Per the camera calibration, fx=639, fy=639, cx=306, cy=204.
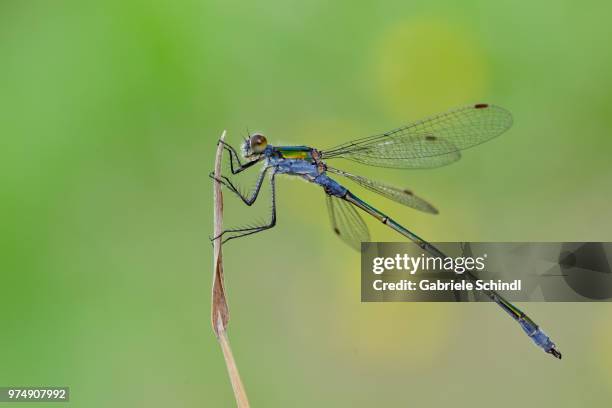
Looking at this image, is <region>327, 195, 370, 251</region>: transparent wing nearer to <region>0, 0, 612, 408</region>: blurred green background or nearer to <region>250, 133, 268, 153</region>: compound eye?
<region>0, 0, 612, 408</region>: blurred green background

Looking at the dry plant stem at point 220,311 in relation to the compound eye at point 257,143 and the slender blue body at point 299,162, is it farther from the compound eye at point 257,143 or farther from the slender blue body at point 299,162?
the slender blue body at point 299,162

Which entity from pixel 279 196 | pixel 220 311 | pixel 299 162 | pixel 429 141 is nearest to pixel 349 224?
pixel 299 162

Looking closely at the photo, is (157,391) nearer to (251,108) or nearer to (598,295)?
(251,108)

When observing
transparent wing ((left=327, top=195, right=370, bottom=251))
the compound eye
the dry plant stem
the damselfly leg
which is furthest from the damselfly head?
the dry plant stem

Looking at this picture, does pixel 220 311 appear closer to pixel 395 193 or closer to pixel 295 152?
pixel 295 152

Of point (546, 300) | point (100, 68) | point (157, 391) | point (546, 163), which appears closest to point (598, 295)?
point (546, 300)
